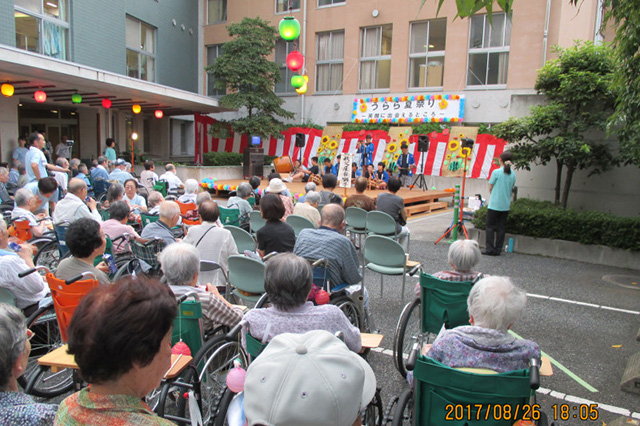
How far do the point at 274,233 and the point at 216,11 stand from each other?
18837 millimetres

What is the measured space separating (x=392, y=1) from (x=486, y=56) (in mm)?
3911

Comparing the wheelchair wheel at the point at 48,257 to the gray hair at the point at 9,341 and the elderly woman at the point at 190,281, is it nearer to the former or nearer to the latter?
the elderly woman at the point at 190,281

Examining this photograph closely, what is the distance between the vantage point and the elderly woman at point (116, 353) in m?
1.13

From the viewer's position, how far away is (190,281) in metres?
2.80

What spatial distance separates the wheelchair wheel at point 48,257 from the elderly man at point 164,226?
1.67 m

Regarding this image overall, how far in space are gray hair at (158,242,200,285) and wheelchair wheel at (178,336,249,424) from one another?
450 millimetres

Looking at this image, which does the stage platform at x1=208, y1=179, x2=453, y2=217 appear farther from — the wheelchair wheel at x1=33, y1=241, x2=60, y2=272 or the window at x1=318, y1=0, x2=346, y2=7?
the window at x1=318, y1=0, x2=346, y2=7

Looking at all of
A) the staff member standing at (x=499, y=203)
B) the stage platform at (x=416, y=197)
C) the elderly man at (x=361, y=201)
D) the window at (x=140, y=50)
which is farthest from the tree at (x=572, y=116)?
the window at (x=140, y=50)

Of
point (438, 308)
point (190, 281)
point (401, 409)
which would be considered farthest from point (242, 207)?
point (401, 409)

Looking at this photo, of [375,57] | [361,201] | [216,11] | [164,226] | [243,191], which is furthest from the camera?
[216,11]

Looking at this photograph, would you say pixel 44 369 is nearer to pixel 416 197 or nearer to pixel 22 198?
pixel 22 198

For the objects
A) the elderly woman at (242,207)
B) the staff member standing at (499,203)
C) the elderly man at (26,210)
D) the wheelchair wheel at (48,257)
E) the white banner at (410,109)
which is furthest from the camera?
the white banner at (410,109)

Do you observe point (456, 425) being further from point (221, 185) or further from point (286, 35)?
point (221, 185)

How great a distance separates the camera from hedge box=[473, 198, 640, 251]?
6824 millimetres
